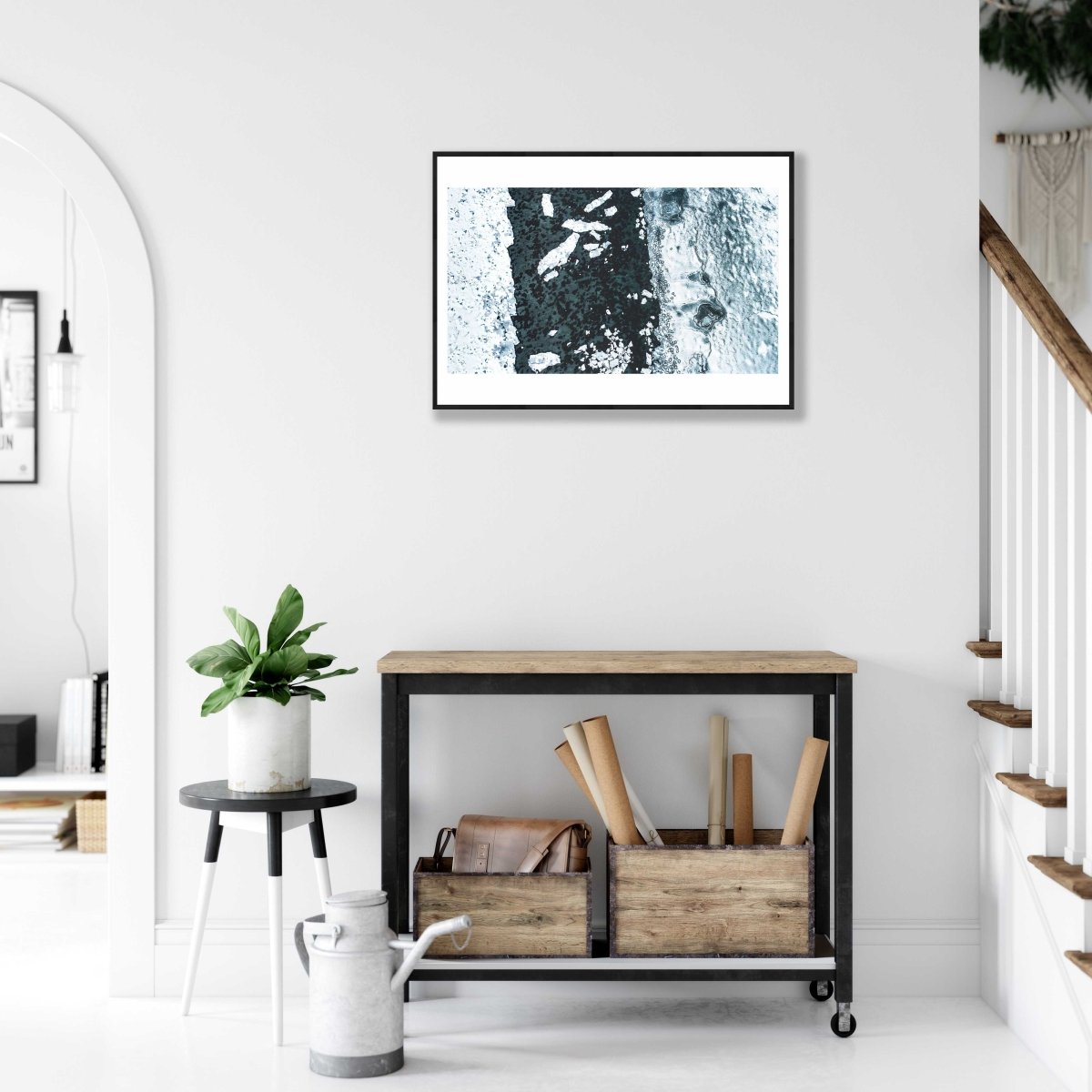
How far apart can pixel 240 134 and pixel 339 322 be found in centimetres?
49

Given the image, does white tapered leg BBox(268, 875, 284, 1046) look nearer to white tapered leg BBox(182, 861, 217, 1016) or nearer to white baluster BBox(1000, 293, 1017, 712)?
white tapered leg BBox(182, 861, 217, 1016)

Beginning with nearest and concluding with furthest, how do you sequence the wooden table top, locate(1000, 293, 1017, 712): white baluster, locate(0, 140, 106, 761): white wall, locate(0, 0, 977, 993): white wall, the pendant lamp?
the wooden table top, locate(1000, 293, 1017, 712): white baluster, locate(0, 0, 977, 993): white wall, the pendant lamp, locate(0, 140, 106, 761): white wall

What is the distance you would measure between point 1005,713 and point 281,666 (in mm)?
1512

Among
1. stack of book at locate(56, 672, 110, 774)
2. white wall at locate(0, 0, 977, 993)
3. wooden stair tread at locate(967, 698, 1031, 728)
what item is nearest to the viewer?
wooden stair tread at locate(967, 698, 1031, 728)

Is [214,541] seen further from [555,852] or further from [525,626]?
[555,852]

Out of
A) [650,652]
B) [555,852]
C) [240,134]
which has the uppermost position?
[240,134]

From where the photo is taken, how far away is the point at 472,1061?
231 cm

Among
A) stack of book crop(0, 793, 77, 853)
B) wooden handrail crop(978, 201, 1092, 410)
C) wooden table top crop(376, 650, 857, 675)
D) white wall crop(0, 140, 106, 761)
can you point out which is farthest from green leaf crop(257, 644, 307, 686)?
white wall crop(0, 140, 106, 761)

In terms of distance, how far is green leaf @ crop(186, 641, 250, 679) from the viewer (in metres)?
2.38

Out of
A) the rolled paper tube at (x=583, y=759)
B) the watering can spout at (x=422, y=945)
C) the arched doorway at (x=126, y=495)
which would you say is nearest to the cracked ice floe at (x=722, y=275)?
the rolled paper tube at (x=583, y=759)

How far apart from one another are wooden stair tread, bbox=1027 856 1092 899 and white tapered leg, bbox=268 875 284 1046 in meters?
1.46

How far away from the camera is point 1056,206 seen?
400cm

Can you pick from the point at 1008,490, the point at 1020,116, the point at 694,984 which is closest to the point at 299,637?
the point at 694,984

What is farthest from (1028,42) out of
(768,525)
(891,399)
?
(768,525)
